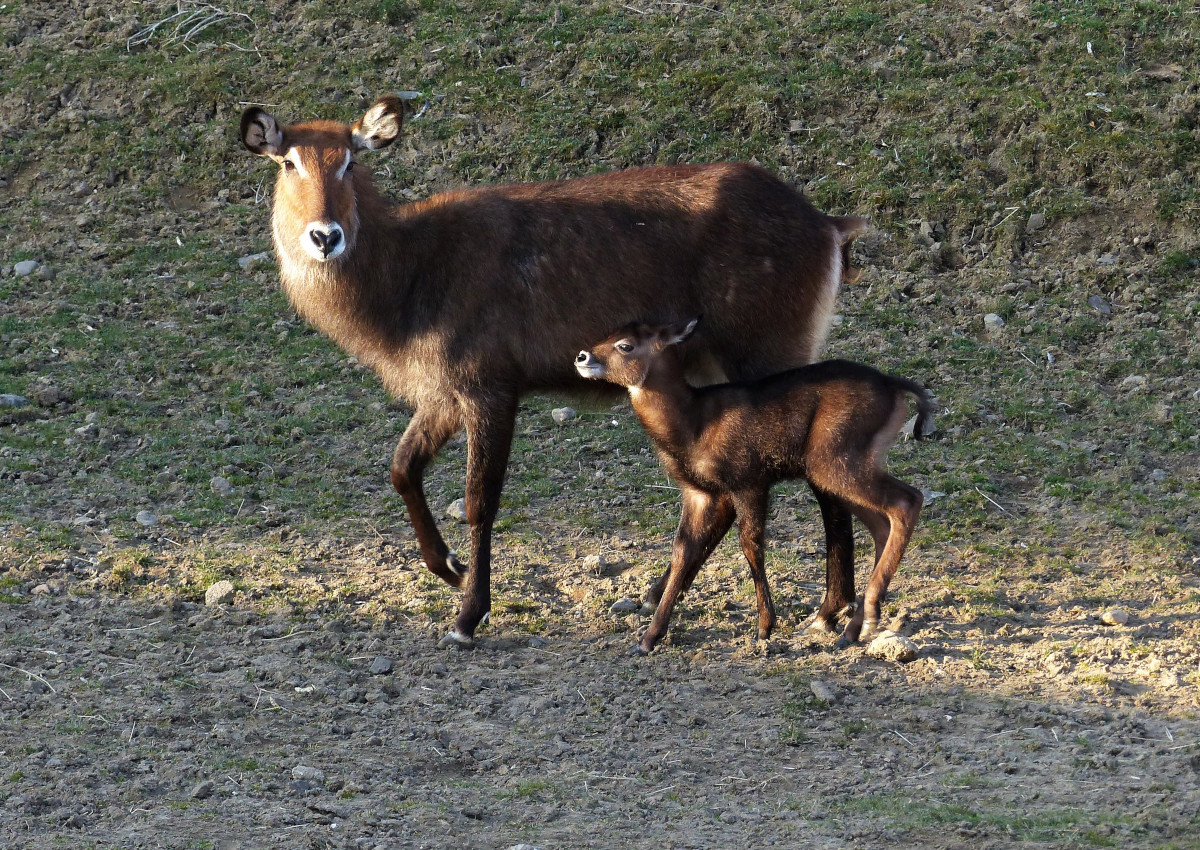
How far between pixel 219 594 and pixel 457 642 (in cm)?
107

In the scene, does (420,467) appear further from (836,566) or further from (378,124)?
(836,566)

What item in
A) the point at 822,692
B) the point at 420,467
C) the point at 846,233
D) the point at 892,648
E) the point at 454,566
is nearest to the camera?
the point at 822,692

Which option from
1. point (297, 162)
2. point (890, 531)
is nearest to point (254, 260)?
point (297, 162)

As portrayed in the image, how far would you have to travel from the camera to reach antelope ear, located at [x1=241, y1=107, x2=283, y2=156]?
Answer: 6.15m

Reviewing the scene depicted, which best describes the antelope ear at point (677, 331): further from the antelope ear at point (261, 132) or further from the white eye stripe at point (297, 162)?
the antelope ear at point (261, 132)

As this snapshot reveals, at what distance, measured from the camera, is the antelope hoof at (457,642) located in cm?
603

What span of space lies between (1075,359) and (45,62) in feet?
26.3

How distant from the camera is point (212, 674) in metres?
5.58

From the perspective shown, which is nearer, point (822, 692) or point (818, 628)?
point (822, 692)

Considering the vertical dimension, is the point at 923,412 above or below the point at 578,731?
above

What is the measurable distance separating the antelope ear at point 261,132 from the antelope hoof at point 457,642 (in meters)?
2.18

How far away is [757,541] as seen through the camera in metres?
5.97

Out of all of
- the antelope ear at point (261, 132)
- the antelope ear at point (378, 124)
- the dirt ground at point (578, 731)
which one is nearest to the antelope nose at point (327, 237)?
the antelope ear at point (261, 132)

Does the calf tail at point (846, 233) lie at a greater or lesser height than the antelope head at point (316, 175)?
lesser
